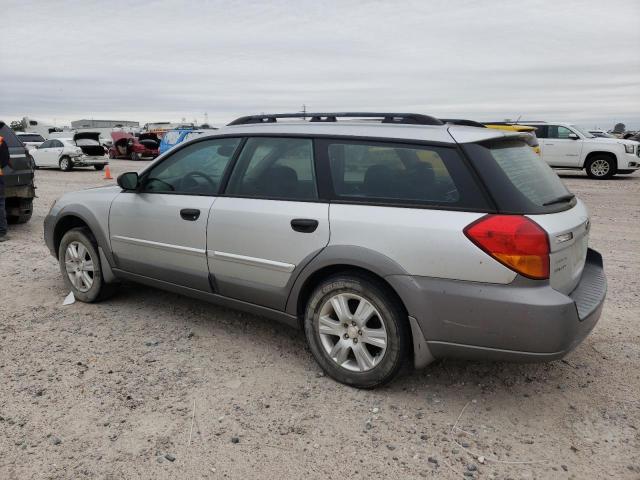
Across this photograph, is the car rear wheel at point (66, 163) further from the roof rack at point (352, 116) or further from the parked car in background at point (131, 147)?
the roof rack at point (352, 116)

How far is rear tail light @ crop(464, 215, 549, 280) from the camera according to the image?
281 cm

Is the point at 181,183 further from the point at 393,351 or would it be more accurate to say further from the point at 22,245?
the point at 22,245

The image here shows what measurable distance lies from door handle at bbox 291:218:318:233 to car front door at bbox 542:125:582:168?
1529 centimetres

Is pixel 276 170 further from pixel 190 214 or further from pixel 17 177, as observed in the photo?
pixel 17 177

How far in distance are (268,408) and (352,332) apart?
664 millimetres

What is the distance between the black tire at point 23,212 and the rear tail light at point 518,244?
27.4 ft

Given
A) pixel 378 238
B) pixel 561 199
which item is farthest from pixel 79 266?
pixel 561 199

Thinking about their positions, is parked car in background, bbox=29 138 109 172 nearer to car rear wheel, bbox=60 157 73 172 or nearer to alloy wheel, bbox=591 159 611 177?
car rear wheel, bbox=60 157 73 172

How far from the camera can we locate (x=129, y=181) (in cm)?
448

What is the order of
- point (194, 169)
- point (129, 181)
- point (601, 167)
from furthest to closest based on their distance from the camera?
point (601, 167)
point (129, 181)
point (194, 169)

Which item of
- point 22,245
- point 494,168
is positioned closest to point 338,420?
point 494,168

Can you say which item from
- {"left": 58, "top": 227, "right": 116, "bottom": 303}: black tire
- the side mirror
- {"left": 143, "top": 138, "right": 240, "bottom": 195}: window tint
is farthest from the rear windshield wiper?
{"left": 58, "top": 227, "right": 116, "bottom": 303}: black tire

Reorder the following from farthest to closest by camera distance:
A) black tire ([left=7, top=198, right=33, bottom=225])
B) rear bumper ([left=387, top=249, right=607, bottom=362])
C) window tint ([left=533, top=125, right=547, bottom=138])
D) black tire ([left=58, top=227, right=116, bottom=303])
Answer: window tint ([left=533, top=125, right=547, bottom=138]) → black tire ([left=7, top=198, right=33, bottom=225]) → black tire ([left=58, top=227, right=116, bottom=303]) → rear bumper ([left=387, top=249, right=607, bottom=362])

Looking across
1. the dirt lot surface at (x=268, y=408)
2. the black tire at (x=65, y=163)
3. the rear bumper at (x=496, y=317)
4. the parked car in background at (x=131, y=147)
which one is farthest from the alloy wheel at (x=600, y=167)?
the parked car in background at (x=131, y=147)
